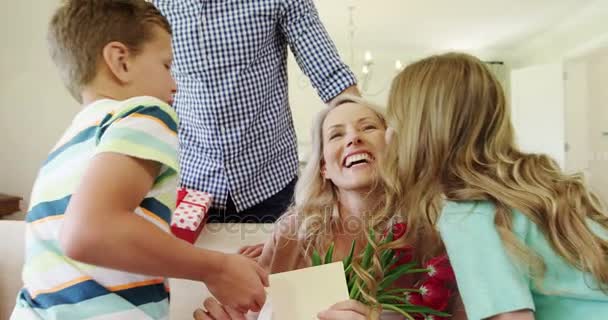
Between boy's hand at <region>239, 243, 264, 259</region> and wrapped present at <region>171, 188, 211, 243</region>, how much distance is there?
0.26ft

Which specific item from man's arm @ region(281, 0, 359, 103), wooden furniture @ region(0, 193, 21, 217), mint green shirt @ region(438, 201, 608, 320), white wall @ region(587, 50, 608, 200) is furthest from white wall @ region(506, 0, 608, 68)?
wooden furniture @ region(0, 193, 21, 217)

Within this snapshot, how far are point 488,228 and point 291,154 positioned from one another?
0.41 meters

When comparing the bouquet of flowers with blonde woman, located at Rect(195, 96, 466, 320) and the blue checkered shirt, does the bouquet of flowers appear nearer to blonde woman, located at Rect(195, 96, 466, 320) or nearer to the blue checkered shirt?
blonde woman, located at Rect(195, 96, 466, 320)

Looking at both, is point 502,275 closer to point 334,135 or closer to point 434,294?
point 434,294

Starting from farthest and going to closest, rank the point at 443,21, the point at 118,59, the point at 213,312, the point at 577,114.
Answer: the point at 577,114 < the point at 443,21 < the point at 213,312 < the point at 118,59

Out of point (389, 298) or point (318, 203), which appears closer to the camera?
point (389, 298)

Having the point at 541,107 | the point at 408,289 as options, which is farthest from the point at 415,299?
the point at 541,107

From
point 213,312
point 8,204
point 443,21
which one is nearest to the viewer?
point 213,312

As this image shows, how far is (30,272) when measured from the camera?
501mm

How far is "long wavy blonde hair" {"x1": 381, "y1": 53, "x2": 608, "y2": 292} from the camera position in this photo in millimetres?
609

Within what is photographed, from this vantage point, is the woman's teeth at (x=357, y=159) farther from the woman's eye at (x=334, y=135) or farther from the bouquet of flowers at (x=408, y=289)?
the bouquet of flowers at (x=408, y=289)

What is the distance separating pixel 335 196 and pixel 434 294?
11.5 inches

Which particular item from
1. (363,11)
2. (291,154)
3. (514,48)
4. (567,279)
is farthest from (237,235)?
(514,48)

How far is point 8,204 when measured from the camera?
62.3 inches
